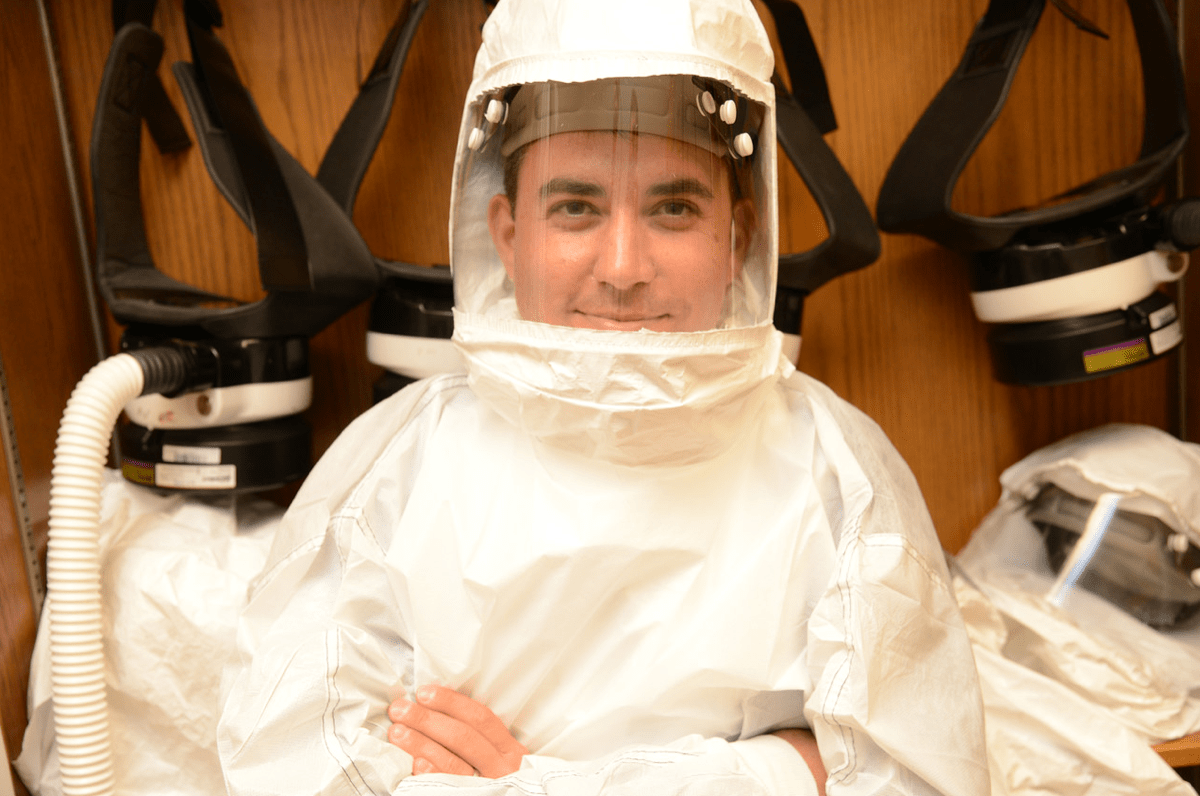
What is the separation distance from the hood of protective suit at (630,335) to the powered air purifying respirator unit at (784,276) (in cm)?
20

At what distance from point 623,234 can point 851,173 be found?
0.61 metres

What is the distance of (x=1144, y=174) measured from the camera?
0.97 m

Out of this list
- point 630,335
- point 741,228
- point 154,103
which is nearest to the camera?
point 630,335

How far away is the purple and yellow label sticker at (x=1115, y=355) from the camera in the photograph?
98 cm

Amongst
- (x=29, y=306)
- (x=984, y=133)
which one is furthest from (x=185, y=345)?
(x=984, y=133)

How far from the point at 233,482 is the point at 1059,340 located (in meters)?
1.06

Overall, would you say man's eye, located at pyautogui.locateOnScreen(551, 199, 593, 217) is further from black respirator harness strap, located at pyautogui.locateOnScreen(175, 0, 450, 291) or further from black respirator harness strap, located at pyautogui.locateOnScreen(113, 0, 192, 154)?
black respirator harness strap, located at pyautogui.locateOnScreen(113, 0, 192, 154)

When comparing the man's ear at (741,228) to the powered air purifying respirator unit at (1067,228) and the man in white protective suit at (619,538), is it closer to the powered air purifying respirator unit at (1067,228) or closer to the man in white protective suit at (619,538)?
the man in white protective suit at (619,538)

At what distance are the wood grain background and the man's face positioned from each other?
1.40ft

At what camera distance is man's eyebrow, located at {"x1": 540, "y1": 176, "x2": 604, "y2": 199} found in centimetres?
69

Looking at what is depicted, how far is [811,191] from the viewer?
0.94 metres

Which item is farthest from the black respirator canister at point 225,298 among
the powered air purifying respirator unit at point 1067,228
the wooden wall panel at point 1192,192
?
the wooden wall panel at point 1192,192

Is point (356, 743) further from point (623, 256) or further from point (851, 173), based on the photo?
point (851, 173)

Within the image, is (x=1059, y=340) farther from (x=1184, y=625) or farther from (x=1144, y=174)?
(x=1184, y=625)
